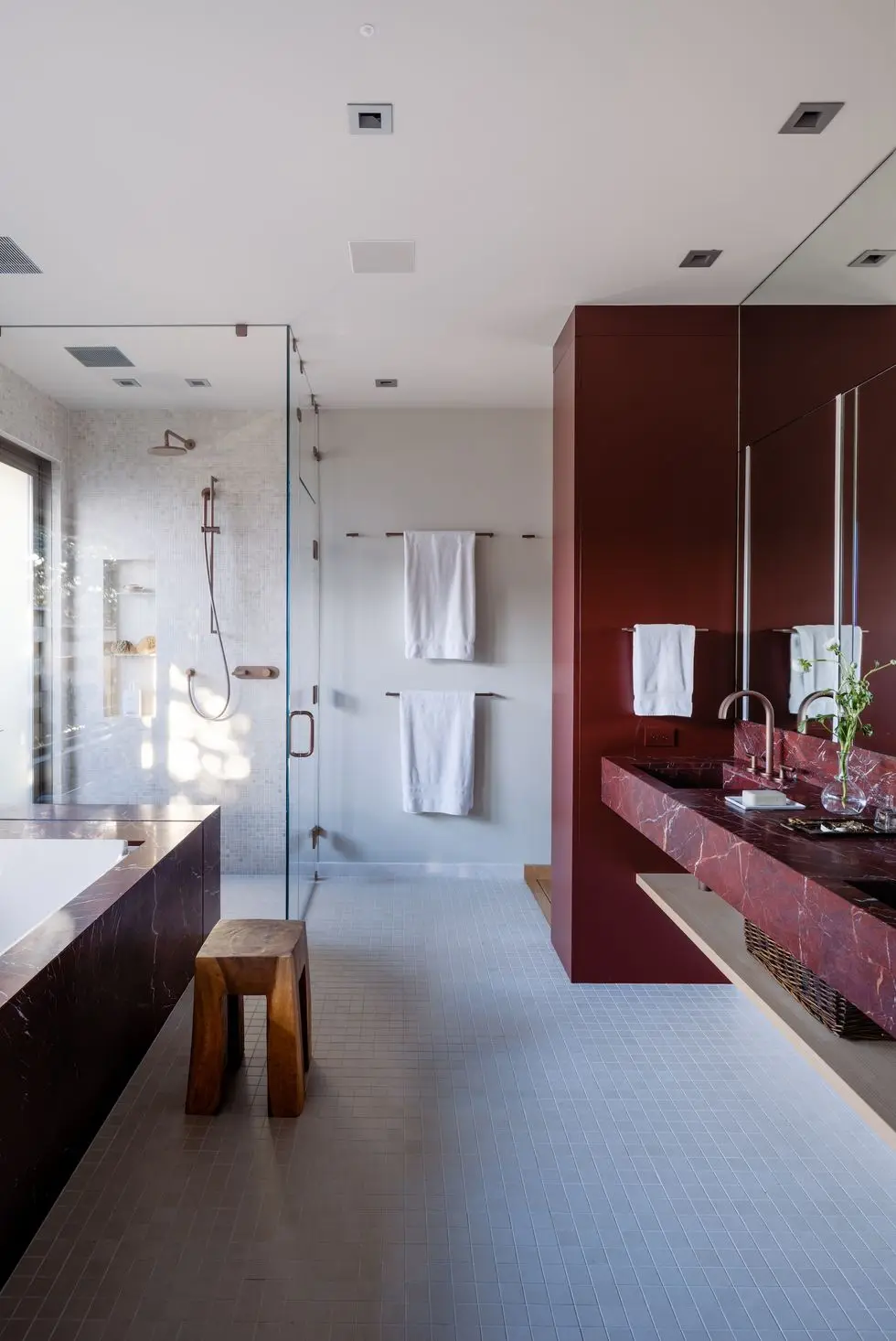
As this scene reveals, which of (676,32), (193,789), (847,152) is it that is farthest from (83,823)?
(847,152)

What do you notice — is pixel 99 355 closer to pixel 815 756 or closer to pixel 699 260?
pixel 699 260

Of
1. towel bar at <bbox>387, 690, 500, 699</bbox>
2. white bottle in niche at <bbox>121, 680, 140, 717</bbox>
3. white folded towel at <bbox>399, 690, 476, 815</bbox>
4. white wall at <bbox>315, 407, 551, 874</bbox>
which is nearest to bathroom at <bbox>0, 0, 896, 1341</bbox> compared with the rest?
white bottle in niche at <bbox>121, 680, 140, 717</bbox>

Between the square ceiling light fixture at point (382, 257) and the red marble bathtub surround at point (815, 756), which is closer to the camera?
the red marble bathtub surround at point (815, 756)

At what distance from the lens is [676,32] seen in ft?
5.07

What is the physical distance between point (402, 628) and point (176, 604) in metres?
1.46

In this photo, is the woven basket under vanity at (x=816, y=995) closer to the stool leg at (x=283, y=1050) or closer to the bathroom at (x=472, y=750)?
the bathroom at (x=472, y=750)

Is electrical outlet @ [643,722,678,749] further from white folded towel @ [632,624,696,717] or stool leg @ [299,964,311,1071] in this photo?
stool leg @ [299,964,311,1071]

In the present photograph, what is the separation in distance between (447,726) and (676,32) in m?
2.95

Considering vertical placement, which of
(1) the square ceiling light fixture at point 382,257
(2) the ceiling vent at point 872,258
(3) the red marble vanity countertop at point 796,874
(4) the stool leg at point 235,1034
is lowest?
(4) the stool leg at point 235,1034

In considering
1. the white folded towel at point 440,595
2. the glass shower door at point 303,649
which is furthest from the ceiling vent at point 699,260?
the white folded towel at point 440,595

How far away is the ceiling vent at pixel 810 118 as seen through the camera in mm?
1748

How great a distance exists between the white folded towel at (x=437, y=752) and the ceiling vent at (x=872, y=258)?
245 cm

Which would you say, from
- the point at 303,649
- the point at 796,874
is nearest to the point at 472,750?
the point at 303,649

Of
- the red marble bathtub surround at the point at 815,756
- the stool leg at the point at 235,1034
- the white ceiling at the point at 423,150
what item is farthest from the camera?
the stool leg at the point at 235,1034
